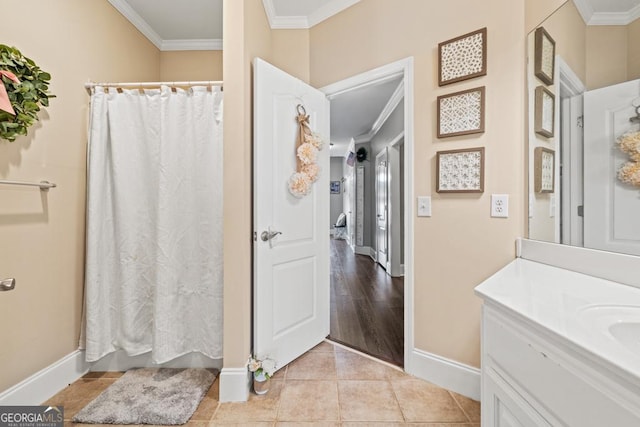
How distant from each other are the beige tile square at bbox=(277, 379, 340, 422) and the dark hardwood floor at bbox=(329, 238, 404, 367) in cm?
53

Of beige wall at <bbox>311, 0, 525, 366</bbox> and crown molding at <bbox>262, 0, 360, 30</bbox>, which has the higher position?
crown molding at <bbox>262, 0, 360, 30</bbox>

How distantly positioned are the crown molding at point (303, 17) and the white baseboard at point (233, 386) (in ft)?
8.34

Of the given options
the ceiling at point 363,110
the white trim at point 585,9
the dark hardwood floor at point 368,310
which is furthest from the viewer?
A: the ceiling at point 363,110

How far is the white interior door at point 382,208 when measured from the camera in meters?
4.46

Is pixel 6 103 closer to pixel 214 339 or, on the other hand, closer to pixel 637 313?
pixel 214 339

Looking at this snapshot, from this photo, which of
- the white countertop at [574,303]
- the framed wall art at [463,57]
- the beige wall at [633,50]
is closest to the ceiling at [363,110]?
the framed wall art at [463,57]

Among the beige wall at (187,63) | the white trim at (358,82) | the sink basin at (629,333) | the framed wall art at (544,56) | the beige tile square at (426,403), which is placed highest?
the beige wall at (187,63)

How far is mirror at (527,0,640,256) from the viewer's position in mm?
994

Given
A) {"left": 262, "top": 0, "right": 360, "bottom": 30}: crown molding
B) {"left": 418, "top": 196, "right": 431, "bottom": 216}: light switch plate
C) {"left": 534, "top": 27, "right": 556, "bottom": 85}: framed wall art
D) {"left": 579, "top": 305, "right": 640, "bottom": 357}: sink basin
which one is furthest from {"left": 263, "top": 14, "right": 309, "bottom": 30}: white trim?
{"left": 579, "top": 305, "right": 640, "bottom": 357}: sink basin

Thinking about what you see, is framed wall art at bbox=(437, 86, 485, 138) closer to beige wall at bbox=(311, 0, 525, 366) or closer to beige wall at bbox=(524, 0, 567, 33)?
beige wall at bbox=(311, 0, 525, 366)

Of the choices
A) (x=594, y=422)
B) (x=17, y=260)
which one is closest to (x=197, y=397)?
(x=17, y=260)

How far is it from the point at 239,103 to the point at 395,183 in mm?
3174

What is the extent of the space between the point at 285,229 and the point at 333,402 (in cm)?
107

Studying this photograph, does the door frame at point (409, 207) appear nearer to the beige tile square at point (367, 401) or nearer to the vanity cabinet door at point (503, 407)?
the beige tile square at point (367, 401)
